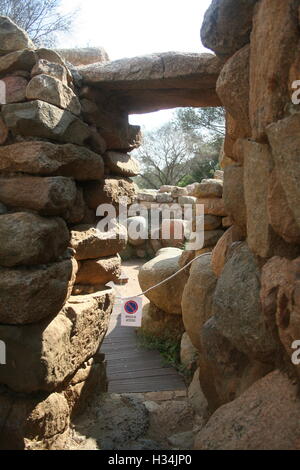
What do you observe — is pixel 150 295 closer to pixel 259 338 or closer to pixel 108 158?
pixel 108 158

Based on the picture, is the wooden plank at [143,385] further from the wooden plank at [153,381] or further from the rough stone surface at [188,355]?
the rough stone surface at [188,355]

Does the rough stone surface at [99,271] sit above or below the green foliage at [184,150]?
above

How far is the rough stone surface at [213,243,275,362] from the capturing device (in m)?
1.32

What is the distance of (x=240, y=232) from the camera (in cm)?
178

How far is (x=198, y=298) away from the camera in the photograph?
3.26 meters

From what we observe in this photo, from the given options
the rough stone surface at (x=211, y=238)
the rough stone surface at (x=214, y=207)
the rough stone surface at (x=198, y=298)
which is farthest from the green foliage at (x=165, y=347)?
the rough stone surface at (x=214, y=207)

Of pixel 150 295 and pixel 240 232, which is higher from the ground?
pixel 240 232

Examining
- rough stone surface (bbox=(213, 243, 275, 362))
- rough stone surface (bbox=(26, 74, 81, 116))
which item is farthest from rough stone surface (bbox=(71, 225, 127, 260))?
rough stone surface (bbox=(213, 243, 275, 362))

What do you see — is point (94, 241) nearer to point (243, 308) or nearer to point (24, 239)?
point (24, 239)

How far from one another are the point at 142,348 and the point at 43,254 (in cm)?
307

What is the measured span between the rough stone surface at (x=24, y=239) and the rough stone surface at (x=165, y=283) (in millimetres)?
2894

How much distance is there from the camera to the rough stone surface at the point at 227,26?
4.77 ft

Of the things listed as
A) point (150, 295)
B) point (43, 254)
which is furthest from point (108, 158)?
point (150, 295)

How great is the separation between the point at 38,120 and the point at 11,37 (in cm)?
51
